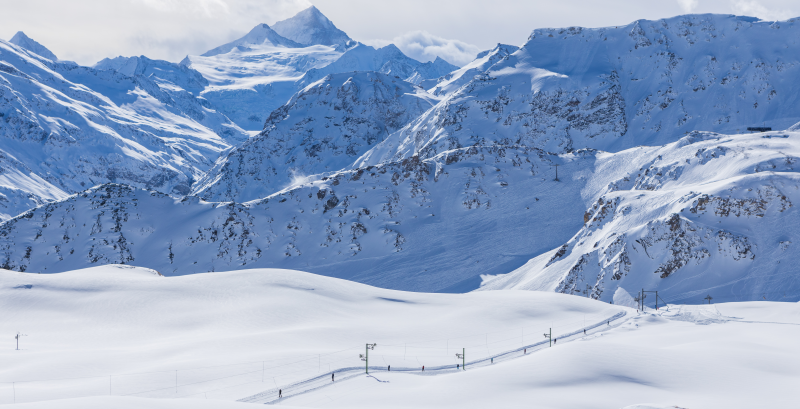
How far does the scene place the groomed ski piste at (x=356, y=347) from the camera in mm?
42562

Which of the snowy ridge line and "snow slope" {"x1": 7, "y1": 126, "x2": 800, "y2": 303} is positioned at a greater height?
"snow slope" {"x1": 7, "y1": 126, "x2": 800, "y2": 303}

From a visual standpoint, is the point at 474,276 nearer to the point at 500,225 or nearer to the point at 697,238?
the point at 500,225

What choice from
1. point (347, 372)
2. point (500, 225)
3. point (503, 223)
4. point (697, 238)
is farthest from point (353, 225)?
point (347, 372)

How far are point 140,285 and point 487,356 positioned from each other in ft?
159

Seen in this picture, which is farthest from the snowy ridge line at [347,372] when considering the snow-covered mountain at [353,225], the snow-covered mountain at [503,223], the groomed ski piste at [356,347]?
the snow-covered mountain at [353,225]

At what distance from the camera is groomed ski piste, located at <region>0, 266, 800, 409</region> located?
42562mm

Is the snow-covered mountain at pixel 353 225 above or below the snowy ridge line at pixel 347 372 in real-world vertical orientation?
above

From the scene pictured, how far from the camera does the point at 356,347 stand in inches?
2291

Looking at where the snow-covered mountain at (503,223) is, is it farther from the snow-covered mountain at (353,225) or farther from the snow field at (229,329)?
the snow field at (229,329)

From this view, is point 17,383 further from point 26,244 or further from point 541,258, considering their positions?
point 26,244

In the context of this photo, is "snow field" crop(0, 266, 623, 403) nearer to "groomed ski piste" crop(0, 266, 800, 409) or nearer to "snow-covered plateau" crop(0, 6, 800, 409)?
"groomed ski piste" crop(0, 266, 800, 409)

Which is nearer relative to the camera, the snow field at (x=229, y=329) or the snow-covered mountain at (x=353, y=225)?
the snow field at (x=229, y=329)

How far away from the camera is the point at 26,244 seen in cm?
13562

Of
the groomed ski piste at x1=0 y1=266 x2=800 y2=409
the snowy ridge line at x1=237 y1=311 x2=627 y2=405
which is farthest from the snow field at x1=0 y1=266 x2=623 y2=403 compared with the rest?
the snowy ridge line at x1=237 y1=311 x2=627 y2=405
